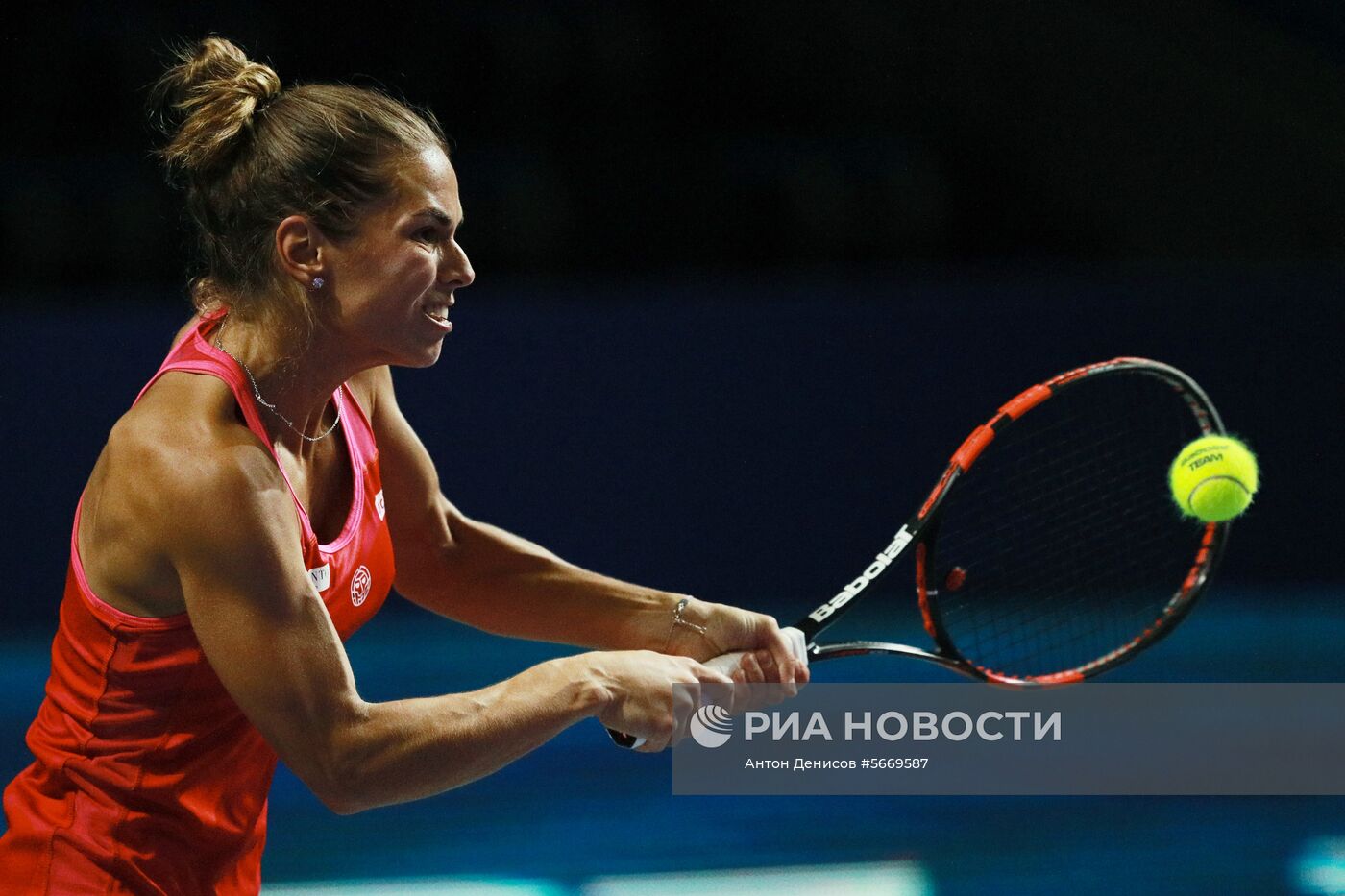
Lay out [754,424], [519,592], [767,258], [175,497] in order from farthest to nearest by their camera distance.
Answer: [767,258]
[754,424]
[519,592]
[175,497]

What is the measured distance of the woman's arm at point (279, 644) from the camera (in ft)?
4.95

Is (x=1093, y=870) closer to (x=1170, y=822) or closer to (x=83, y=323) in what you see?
(x=1170, y=822)

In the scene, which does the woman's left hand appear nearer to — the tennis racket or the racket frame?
the racket frame

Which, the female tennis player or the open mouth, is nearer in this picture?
the female tennis player

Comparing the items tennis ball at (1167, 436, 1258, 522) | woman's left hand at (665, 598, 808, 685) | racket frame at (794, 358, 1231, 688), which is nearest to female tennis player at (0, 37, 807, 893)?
woman's left hand at (665, 598, 808, 685)

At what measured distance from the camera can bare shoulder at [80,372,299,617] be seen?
1508 mm

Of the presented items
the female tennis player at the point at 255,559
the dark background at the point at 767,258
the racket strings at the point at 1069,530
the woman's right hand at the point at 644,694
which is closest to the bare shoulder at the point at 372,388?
the female tennis player at the point at 255,559

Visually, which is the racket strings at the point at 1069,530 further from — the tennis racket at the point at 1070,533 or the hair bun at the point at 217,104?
the hair bun at the point at 217,104

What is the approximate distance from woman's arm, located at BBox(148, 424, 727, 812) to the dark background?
78.8 inches

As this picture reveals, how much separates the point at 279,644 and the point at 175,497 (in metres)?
0.17

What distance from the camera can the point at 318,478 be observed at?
1.79 metres

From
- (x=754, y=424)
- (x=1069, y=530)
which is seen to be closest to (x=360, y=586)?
(x=1069, y=530)

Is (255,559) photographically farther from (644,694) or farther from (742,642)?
(742,642)

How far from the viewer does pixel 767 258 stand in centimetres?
602
